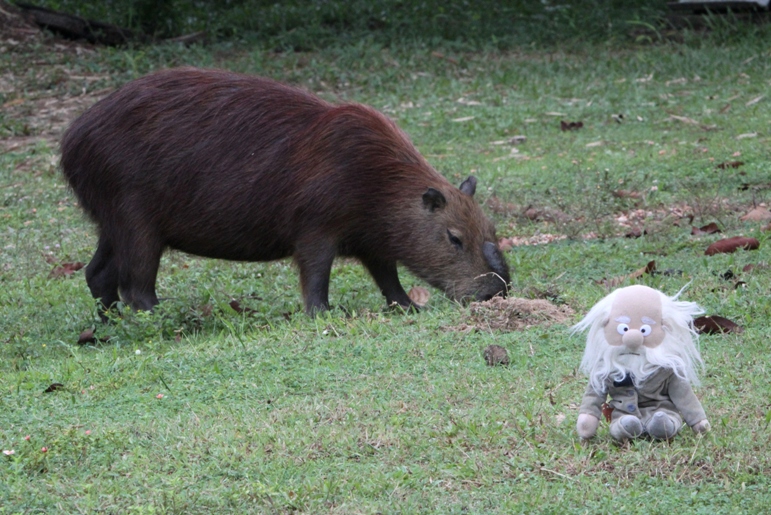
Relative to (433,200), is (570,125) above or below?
below

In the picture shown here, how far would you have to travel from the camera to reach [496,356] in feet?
14.7

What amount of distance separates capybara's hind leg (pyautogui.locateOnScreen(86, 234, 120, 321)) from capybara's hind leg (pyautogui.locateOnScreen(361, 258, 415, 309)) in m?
1.51

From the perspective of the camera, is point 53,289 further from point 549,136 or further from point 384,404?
point 549,136

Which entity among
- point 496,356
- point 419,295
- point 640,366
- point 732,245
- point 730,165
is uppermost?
point 640,366

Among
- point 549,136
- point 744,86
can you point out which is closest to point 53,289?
point 549,136

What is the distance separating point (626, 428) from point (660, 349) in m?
0.26

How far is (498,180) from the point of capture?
359 inches

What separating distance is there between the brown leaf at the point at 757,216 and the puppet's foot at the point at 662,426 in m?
4.07

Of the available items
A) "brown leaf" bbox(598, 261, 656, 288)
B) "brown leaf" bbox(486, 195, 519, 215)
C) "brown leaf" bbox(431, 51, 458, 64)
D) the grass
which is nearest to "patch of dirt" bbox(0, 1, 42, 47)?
the grass

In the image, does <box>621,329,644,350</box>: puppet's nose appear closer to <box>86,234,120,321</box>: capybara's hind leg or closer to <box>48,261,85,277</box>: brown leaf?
<box>86,234,120,321</box>: capybara's hind leg

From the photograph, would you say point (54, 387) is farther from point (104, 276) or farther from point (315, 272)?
point (104, 276)

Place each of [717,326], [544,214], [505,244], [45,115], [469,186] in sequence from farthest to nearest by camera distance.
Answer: [45,115]
[544,214]
[505,244]
[469,186]
[717,326]

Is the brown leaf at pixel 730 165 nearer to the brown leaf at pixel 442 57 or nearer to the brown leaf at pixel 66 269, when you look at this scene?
the brown leaf at pixel 66 269

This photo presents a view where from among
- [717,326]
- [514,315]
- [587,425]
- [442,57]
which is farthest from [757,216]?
[442,57]
